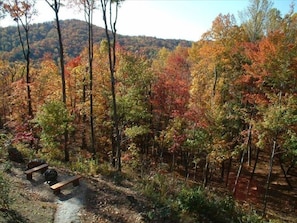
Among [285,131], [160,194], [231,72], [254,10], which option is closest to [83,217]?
[160,194]

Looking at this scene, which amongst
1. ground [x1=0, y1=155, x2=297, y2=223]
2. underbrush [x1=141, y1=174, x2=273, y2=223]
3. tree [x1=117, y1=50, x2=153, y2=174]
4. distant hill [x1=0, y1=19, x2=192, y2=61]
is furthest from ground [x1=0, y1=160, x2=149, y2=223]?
distant hill [x1=0, y1=19, x2=192, y2=61]

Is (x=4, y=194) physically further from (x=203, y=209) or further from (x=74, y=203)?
(x=203, y=209)

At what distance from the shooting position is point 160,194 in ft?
37.8

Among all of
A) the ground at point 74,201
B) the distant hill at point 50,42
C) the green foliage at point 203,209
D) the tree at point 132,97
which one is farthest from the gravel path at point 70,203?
the distant hill at point 50,42

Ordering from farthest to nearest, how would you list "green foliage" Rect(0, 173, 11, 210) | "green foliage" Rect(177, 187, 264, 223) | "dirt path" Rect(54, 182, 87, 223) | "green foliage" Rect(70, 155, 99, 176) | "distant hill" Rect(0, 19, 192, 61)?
"distant hill" Rect(0, 19, 192, 61) → "green foliage" Rect(70, 155, 99, 176) → "green foliage" Rect(177, 187, 264, 223) → "dirt path" Rect(54, 182, 87, 223) → "green foliage" Rect(0, 173, 11, 210)

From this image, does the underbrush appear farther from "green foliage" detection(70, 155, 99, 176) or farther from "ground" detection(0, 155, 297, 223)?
"green foliage" detection(70, 155, 99, 176)

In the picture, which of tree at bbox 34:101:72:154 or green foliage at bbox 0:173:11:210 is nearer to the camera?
green foliage at bbox 0:173:11:210

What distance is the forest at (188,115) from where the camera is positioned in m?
14.8

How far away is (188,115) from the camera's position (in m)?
20.9

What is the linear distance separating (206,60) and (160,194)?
16.8 m

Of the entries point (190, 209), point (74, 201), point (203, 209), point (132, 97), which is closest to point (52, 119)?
point (74, 201)

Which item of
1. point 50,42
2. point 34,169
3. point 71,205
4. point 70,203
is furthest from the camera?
point 50,42

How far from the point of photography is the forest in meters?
14.8

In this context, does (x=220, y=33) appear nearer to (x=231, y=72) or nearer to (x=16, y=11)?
(x=231, y=72)
